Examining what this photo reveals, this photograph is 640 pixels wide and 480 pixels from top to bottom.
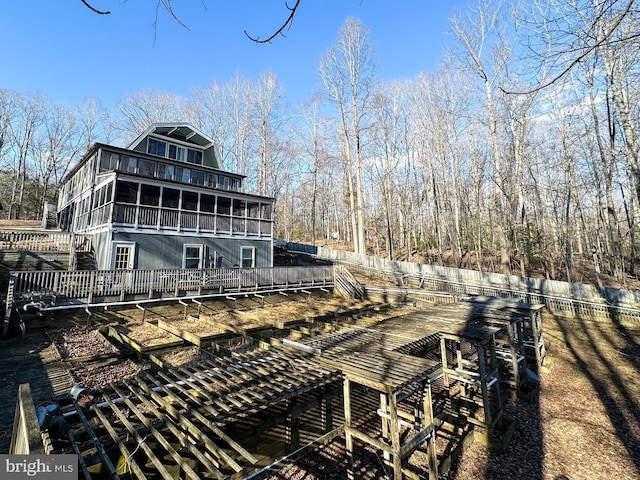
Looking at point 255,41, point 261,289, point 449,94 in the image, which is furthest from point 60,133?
point 255,41

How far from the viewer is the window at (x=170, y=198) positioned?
58.7 ft

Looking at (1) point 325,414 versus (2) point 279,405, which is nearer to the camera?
(2) point 279,405

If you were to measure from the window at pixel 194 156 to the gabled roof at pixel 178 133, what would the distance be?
687mm

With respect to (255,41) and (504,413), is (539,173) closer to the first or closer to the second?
(504,413)

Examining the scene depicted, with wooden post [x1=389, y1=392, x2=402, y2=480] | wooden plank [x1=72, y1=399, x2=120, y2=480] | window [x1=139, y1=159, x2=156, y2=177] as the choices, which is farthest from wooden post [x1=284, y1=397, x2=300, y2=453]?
window [x1=139, y1=159, x2=156, y2=177]

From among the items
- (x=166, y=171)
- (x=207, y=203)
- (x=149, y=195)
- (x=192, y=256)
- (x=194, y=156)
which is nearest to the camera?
(x=192, y=256)

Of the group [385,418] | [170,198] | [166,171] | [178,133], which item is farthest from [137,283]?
[178,133]

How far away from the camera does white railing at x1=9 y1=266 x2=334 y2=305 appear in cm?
1009

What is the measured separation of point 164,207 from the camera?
1530 cm

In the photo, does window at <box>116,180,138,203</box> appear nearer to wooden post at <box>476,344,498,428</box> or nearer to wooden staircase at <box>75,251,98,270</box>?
wooden staircase at <box>75,251,98,270</box>

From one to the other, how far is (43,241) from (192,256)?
7708 millimetres

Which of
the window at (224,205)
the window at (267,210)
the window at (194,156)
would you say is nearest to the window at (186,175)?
the window at (194,156)

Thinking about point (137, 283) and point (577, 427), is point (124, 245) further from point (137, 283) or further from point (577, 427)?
point (577, 427)

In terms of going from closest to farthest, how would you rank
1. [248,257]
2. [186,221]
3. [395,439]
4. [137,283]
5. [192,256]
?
[395,439]
[137,283]
[186,221]
[192,256]
[248,257]
